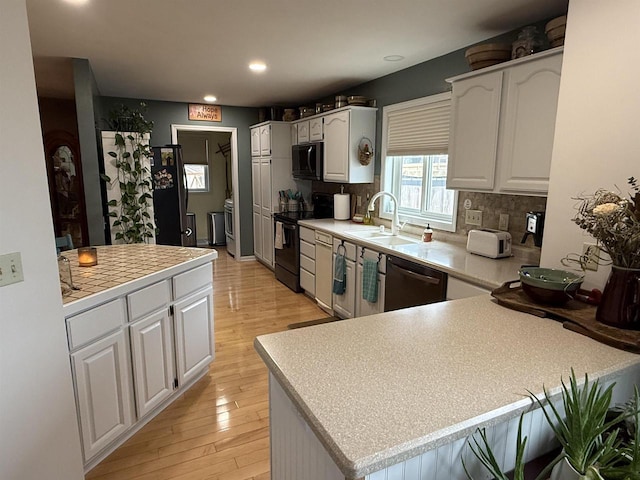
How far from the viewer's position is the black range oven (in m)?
4.66

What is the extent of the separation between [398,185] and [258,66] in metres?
1.79

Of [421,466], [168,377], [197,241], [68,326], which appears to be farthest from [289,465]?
[197,241]

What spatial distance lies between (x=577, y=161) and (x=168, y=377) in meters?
2.48

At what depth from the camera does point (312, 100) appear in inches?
217

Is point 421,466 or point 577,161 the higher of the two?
point 577,161

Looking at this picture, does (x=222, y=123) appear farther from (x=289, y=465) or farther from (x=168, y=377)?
(x=289, y=465)

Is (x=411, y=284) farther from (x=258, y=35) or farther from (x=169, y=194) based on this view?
(x=169, y=194)

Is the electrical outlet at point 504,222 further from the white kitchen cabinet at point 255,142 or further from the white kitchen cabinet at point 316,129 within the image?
the white kitchen cabinet at point 255,142

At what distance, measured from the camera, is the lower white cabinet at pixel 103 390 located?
5.82 ft

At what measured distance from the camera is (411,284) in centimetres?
271

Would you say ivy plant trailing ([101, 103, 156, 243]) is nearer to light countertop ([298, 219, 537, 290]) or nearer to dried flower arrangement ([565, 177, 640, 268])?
light countertop ([298, 219, 537, 290])

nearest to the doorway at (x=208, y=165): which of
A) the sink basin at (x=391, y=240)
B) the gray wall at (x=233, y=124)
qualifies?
the gray wall at (x=233, y=124)

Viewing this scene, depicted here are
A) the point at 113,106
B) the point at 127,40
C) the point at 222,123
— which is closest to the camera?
the point at 127,40

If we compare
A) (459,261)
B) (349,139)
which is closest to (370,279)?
(459,261)
